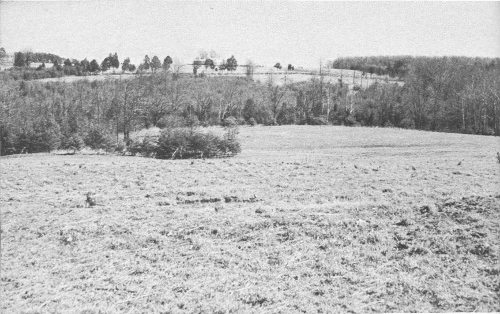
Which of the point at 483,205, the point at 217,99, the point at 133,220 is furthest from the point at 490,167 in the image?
the point at 217,99

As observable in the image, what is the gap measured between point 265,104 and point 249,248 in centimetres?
7600

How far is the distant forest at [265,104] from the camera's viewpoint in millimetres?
46062

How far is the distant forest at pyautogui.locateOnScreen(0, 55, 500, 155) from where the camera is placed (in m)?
46.1

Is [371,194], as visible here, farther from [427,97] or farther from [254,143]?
[427,97]

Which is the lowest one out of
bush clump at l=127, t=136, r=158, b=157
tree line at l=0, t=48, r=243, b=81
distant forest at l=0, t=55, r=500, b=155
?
bush clump at l=127, t=136, r=158, b=157

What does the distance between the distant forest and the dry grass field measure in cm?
2200

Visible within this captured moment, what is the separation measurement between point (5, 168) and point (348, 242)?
1872 centimetres

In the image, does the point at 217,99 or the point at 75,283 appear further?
the point at 217,99

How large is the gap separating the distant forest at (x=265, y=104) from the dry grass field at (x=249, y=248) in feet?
72.2

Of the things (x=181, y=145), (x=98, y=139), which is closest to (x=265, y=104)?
(x=98, y=139)

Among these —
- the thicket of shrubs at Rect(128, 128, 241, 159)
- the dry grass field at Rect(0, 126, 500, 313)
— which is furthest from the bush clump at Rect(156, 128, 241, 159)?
the dry grass field at Rect(0, 126, 500, 313)

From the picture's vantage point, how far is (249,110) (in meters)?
82.8

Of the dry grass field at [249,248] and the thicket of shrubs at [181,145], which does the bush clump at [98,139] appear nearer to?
the thicket of shrubs at [181,145]

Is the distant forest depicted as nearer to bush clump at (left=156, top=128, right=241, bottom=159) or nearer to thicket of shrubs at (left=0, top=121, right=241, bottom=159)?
thicket of shrubs at (left=0, top=121, right=241, bottom=159)
